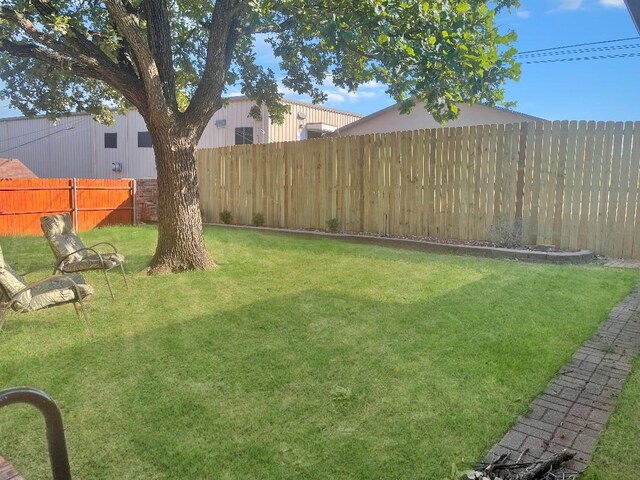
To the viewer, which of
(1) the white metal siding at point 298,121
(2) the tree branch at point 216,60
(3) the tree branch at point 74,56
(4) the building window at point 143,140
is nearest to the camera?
(3) the tree branch at point 74,56

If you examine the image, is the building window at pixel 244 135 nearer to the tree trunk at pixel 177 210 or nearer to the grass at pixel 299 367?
the tree trunk at pixel 177 210

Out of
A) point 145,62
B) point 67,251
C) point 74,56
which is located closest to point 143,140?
point 74,56

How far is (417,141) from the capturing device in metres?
9.30

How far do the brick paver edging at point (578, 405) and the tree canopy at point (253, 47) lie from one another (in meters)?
3.32

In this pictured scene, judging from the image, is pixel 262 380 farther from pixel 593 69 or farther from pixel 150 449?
pixel 593 69

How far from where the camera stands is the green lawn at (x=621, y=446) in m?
2.23

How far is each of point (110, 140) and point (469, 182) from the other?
834 inches

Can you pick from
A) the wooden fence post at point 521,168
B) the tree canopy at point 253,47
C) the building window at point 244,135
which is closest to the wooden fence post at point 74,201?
the tree canopy at point 253,47

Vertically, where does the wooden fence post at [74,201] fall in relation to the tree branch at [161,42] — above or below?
below

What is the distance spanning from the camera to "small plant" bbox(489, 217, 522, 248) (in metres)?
8.18

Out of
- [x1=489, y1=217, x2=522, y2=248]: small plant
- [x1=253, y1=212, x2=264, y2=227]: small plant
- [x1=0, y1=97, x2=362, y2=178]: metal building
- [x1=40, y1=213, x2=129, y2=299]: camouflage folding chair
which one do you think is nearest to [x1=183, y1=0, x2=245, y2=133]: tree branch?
[x1=40, y1=213, x2=129, y2=299]: camouflage folding chair

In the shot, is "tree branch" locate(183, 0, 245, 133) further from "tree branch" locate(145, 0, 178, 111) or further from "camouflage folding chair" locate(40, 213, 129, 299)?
"camouflage folding chair" locate(40, 213, 129, 299)

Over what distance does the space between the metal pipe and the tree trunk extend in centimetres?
533

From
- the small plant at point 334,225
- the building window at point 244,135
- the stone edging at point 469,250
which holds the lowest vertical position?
the stone edging at point 469,250
